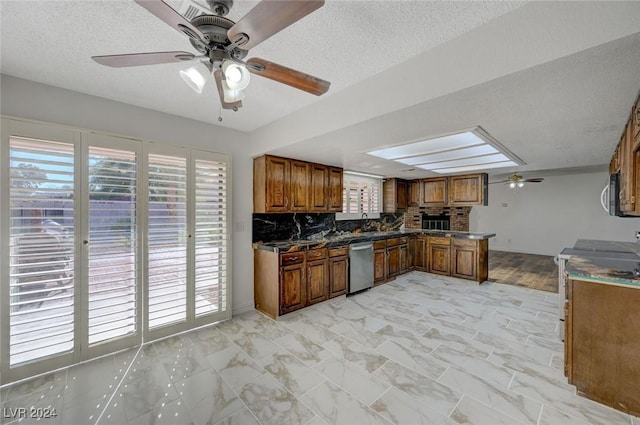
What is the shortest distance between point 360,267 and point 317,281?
894 mm

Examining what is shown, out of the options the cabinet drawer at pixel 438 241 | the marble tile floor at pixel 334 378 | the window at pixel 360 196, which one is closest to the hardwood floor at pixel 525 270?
the cabinet drawer at pixel 438 241

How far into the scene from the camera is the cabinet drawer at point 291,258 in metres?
3.31

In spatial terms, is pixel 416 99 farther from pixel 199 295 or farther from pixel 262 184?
pixel 199 295

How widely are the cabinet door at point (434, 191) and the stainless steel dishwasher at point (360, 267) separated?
7.30 feet

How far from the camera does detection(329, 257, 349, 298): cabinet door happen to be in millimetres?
3891

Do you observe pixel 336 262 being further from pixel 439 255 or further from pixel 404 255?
pixel 439 255

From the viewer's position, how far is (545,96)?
5.55 feet

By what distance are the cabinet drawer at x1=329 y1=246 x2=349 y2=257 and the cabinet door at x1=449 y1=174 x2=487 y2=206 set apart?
111 inches

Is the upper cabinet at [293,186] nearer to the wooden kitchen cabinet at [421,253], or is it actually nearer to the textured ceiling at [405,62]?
the textured ceiling at [405,62]

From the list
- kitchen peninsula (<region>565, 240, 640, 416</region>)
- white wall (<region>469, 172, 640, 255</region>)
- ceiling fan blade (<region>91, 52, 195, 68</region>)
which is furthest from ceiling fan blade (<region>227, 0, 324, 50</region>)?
white wall (<region>469, 172, 640, 255</region>)

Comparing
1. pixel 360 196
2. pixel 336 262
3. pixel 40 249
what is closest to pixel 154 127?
pixel 40 249

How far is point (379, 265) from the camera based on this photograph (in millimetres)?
4707

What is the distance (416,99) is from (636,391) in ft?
8.06

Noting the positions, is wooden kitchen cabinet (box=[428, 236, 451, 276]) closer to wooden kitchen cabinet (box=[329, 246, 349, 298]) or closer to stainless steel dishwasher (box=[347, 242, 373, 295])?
stainless steel dishwasher (box=[347, 242, 373, 295])
